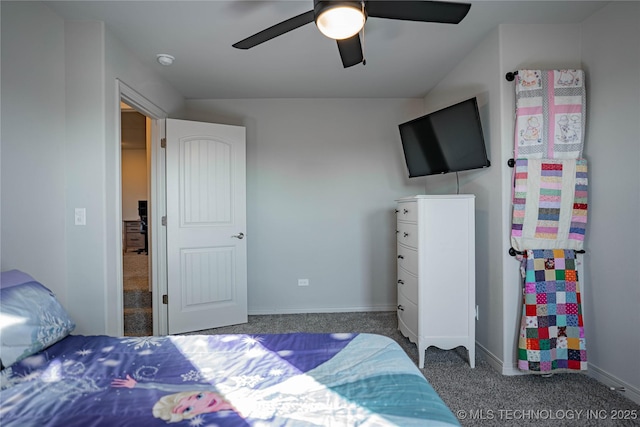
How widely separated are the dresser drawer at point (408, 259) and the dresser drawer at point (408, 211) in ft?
0.83

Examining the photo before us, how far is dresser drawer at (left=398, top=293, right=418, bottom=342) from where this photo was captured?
2396mm

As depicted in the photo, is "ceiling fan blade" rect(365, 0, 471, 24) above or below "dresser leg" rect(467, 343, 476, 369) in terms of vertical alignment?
above

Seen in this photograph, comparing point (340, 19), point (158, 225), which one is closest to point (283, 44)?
point (340, 19)

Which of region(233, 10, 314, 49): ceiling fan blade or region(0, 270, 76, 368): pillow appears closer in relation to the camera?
region(0, 270, 76, 368): pillow

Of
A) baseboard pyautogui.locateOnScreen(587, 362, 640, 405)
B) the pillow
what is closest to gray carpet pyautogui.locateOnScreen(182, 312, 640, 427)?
baseboard pyautogui.locateOnScreen(587, 362, 640, 405)

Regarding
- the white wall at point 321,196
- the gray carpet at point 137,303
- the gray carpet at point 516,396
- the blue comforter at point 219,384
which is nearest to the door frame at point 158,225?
the gray carpet at point 137,303

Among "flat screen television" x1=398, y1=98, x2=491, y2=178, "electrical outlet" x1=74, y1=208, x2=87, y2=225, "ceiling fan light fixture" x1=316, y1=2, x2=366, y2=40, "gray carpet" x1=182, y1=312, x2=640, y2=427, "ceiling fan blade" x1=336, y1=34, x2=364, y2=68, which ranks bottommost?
"gray carpet" x1=182, y1=312, x2=640, y2=427

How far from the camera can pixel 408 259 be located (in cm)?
254

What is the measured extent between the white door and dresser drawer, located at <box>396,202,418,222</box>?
160 cm

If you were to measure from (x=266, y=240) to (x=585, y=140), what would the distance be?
292cm

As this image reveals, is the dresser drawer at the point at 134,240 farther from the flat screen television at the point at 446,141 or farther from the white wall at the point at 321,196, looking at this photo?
the flat screen television at the point at 446,141

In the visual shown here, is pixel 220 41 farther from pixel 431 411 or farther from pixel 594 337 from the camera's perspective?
pixel 594 337

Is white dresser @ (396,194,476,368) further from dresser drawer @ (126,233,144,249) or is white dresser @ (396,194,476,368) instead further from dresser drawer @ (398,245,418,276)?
dresser drawer @ (126,233,144,249)

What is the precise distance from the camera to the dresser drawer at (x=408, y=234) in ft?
7.79
